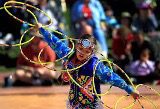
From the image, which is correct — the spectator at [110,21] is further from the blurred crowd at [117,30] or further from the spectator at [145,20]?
the spectator at [145,20]

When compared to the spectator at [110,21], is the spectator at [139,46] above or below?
below

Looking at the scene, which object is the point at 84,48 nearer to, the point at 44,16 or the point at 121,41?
the point at 44,16

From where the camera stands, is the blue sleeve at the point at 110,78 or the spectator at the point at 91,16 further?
the spectator at the point at 91,16

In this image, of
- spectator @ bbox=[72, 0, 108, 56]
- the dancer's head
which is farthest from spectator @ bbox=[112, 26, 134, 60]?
the dancer's head

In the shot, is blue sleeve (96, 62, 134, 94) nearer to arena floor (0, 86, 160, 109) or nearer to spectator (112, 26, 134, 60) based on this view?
arena floor (0, 86, 160, 109)

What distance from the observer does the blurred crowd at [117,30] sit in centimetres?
1130

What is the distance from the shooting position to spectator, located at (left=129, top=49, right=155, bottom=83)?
11.2 m

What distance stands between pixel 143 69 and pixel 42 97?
240 cm

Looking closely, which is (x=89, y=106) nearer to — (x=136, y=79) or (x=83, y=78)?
(x=83, y=78)

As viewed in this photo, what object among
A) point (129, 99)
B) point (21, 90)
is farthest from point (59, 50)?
point (21, 90)

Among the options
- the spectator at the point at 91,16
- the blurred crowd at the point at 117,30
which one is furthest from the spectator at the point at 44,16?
the spectator at the point at 91,16

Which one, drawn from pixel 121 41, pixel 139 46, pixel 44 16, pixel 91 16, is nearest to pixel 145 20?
pixel 121 41

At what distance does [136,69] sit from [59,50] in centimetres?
516

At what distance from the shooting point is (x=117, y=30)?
12734 mm
